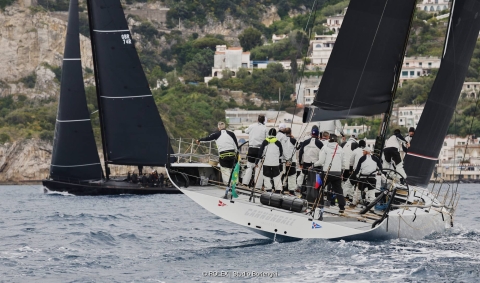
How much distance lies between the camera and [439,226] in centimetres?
2217

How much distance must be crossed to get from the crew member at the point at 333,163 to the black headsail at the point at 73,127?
95.5ft

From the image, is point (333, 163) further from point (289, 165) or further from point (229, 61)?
point (229, 61)

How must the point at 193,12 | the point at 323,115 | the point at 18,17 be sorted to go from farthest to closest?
the point at 193,12 < the point at 18,17 < the point at 323,115

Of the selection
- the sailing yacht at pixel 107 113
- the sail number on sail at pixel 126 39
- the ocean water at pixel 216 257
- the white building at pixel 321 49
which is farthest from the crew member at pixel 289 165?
the white building at pixel 321 49

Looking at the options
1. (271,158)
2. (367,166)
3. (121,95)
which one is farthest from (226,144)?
(121,95)

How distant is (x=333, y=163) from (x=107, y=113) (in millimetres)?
28965

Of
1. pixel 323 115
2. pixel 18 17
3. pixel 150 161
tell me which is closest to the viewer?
pixel 323 115

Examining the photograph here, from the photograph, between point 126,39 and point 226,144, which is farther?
point 126,39

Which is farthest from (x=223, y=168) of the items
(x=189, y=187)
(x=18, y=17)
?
(x=18, y=17)

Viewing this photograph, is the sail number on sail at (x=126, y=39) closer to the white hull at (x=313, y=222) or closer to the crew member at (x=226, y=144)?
the crew member at (x=226, y=144)

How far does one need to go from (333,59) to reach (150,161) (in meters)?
26.9

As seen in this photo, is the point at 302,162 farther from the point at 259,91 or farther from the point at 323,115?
the point at 259,91

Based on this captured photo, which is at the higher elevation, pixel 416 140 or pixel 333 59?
pixel 333 59

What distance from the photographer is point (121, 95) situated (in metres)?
48.4
